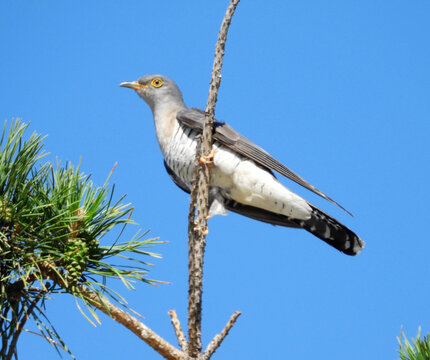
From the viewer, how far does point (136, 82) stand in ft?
17.5

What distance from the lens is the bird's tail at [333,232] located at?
4.34 metres

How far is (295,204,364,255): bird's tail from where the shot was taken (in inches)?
171

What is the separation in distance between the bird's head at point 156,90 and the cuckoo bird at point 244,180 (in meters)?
0.40

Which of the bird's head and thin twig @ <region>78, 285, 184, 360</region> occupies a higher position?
the bird's head

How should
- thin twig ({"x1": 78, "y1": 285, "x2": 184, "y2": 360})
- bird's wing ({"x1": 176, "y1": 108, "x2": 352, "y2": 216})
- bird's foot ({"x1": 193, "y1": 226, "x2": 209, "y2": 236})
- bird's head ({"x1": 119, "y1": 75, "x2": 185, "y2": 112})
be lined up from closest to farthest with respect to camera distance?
thin twig ({"x1": 78, "y1": 285, "x2": 184, "y2": 360}) → bird's foot ({"x1": 193, "y1": 226, "x2": 209, "y2": 236}) → bird's wing ({"x1": 176, "y1": 108, "x2": 352, "y2": 216}) → bird's head ({"x1": 119, "y1": 75, "x2": 185, "y2": 112})

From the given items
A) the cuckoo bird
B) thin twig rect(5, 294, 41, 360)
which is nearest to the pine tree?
thin twig rect(5, 294, 41, 360)

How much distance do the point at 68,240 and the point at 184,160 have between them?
72.0 inches

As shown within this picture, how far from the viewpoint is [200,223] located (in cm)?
290

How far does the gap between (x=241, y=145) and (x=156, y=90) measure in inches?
50.6

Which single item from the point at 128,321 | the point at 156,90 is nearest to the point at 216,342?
the point at 128,321

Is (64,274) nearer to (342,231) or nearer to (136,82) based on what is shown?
(342,231)

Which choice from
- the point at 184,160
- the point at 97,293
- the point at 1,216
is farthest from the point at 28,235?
the point at 184,160

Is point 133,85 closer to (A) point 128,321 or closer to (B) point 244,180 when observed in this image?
(B) point 244,180

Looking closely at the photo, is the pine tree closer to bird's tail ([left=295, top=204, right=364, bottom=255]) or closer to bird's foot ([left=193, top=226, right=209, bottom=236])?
bird's foot ([left=193, top=226, right=209, bottom=236])
